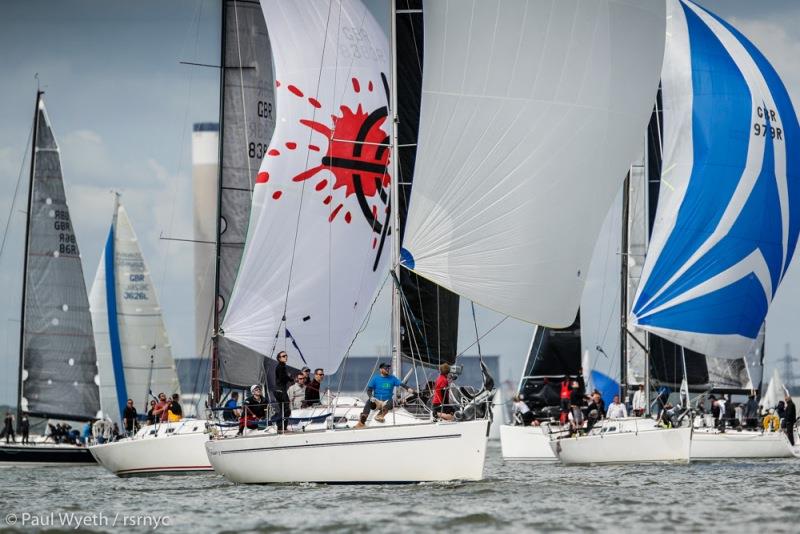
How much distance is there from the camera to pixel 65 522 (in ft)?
57.9

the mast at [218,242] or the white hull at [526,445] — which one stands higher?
the mast at [218,242]

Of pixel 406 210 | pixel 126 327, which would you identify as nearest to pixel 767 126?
pixel 406 210

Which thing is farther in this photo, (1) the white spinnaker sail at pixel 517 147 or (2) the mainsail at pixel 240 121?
(2) the mainsail at pixel 240 121

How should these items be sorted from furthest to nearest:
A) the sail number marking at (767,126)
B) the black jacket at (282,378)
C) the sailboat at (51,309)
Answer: the sailboat at (51,309) < the sail number marking at (767,126) < the black jacket at (282,378)

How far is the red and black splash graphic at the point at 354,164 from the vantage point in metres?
27.6

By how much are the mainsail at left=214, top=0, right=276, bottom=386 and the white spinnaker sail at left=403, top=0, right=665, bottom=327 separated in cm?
859

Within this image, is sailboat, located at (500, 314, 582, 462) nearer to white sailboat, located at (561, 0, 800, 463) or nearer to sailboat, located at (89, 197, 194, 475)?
white sailboat, located at (561, 0, 800, 463)

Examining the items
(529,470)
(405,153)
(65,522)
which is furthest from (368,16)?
(65,522)

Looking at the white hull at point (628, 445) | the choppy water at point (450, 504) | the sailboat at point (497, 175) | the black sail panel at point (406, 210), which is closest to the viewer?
the choppy water at point (450, 504)

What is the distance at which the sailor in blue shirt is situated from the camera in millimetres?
21047

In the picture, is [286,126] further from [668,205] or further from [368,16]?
[668,205]

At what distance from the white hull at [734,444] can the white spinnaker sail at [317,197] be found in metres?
8.70

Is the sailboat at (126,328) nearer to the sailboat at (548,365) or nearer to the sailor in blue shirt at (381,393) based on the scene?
the sailboat at (548,365)

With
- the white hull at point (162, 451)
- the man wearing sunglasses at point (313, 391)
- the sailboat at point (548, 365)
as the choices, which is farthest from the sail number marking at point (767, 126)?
the white hull at point (162, 451)
